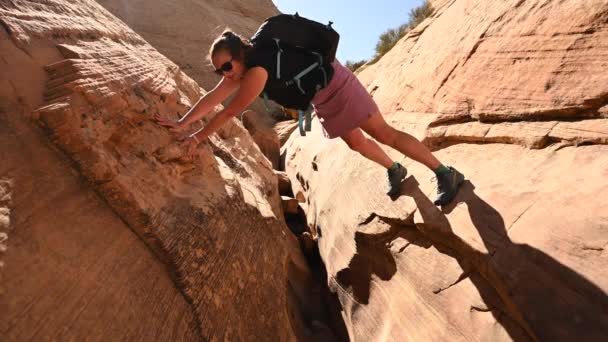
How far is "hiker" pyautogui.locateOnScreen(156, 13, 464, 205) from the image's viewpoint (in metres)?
2.16

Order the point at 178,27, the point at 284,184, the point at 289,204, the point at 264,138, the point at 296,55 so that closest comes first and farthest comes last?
the point at 296,55, the point at 289,204, the point at 284,184, the point at 264,138, the point at 178,27

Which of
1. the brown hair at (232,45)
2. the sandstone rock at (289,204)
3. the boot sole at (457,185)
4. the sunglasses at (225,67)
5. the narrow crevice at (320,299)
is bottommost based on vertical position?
the narrow crevice at (320,299)

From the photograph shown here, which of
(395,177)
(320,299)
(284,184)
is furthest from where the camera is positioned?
(284,184)

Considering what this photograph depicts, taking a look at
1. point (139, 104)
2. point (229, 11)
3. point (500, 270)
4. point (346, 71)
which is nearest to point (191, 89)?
point (139, 104)

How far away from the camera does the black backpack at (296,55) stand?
2.18 m

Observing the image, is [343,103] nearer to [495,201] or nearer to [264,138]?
[495,201]

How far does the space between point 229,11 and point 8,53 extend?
14.7m

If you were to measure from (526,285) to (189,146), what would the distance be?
8.18 feet

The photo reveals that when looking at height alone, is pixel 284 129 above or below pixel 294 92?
below

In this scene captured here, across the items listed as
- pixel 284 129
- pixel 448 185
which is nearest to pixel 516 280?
pixel 448 185

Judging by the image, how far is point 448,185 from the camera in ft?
9.24

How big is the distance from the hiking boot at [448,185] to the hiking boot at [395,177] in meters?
0.53

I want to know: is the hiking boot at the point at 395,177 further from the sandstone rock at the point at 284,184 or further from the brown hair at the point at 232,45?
the sandstone rock at the point at 284,184

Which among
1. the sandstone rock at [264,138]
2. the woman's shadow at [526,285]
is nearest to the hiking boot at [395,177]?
the woman's shadow at [526,285]
